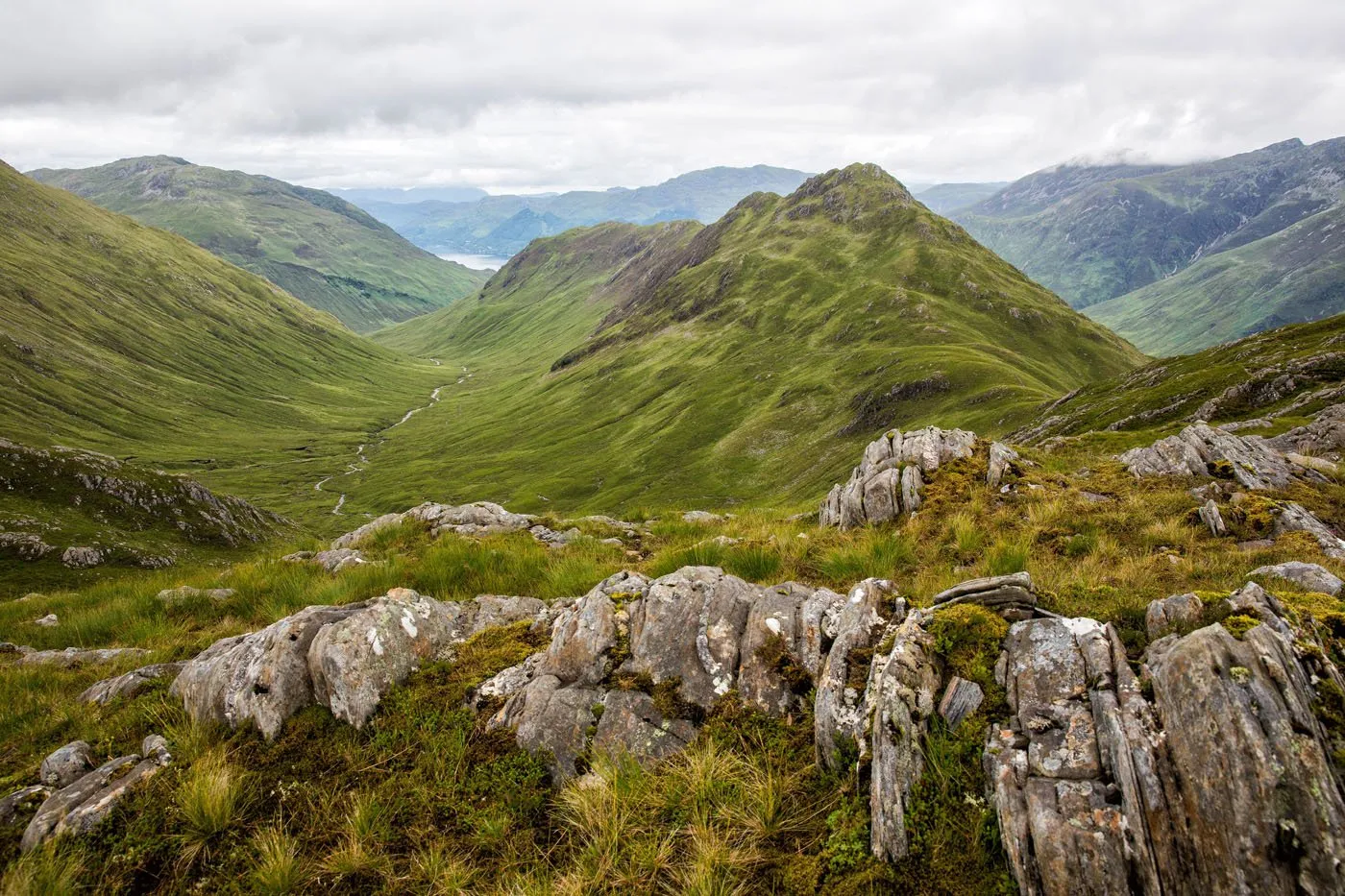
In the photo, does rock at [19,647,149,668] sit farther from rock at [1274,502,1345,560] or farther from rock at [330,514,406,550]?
rock at [1274,502,1345,560]

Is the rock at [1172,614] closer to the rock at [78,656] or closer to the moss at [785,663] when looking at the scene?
the moss at [785,663]

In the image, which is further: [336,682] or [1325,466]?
[1325,466]

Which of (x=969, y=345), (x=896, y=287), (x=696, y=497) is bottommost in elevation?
(x=696, y=497)

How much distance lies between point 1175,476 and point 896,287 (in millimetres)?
195473

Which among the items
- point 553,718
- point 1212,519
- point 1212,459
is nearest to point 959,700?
point 553,718

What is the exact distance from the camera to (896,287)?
194 meters

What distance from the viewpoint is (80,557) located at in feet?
299

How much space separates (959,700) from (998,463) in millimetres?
12973

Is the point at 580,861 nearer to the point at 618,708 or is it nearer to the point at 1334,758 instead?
the point at 618,708

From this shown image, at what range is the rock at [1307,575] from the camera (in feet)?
28.2

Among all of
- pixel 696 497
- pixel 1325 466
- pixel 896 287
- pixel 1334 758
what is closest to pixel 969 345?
pixel 896 287

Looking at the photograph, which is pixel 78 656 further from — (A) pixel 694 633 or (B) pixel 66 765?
(A) pixel 694 633

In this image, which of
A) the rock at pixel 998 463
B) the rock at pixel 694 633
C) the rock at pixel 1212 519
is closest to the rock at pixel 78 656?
the rock at pixel 694 633

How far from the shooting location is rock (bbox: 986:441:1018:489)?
17.3 meters
